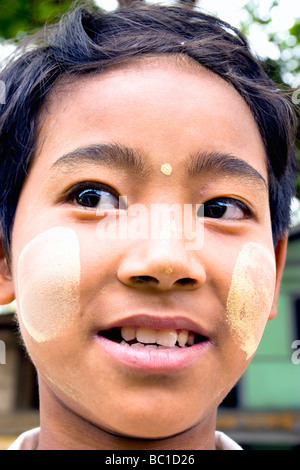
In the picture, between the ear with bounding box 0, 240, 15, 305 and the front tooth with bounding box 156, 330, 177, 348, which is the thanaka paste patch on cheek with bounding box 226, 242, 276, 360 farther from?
the ear with bounding box 0, 240, 15, 305

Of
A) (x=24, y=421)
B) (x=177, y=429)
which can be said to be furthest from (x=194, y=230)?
(x=24, y=421)

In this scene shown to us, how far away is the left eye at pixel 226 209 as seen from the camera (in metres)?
1.50

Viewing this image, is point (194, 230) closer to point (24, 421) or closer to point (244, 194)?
point (244, 194)

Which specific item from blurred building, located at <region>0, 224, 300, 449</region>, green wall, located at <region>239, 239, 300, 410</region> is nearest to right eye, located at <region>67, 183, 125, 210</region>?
blurred building, located at <region>0, 224, 300, 449</region>

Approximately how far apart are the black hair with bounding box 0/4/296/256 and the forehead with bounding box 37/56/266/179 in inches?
2.4

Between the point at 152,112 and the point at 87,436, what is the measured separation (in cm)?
100

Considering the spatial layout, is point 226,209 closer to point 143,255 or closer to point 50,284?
point 143,255

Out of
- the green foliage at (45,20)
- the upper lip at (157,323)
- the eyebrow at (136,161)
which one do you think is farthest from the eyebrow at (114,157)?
the green foliage at (45,20)

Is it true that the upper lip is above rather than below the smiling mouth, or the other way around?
above

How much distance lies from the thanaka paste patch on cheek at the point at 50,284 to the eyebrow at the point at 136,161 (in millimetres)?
211

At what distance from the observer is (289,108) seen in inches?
77.7

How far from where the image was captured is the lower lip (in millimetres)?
1293

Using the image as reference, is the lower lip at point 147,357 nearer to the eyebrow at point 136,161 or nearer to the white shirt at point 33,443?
the eyebrow at point 136,161

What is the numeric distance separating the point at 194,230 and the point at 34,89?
79 centimetres
